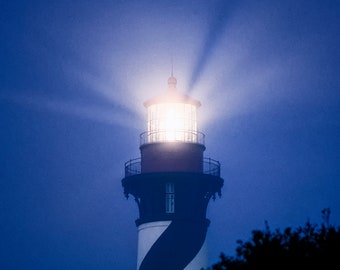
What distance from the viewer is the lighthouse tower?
42.9 m

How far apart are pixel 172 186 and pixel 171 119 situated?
3.06 metres

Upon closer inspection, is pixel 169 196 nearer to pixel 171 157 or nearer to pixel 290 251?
pixel 171 157

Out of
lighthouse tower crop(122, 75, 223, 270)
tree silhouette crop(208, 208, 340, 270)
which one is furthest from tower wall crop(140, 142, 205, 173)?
tree silhouette crop(208, 208, 340, 270)

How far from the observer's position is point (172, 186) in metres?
43.6

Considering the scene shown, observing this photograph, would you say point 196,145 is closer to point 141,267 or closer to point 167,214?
point 167,214

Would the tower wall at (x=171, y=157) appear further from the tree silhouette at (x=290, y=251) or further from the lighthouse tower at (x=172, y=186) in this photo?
the tree silhouette at (x=290, y=251)

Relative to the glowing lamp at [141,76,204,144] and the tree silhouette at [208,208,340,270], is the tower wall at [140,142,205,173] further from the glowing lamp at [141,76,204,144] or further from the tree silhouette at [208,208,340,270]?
the tree silhouette at [208,208,340,270]

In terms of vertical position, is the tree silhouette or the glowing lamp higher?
the glowing lamp

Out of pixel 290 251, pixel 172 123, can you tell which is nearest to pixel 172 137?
pixel 172 123

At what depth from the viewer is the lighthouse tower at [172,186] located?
42938mm

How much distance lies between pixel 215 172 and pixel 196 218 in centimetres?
240

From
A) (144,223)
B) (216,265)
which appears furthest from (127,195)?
(216,265)

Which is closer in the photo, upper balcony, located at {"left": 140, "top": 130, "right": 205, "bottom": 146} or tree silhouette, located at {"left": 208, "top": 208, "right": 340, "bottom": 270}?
tree silhouette, located at {"left": 208, "top": 208, "right": 340, "bottom": 270}

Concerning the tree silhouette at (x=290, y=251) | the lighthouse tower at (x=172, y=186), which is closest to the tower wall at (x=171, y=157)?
the lighthouse tower at (x=172, y=186)
